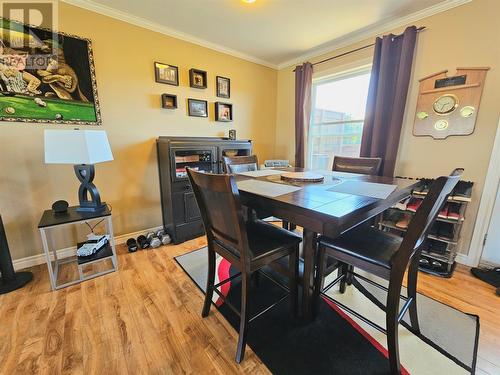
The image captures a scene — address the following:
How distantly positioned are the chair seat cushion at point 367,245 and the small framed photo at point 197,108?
2.26 meters

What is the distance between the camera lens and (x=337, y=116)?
9.75 ft

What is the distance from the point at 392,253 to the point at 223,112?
2.61m

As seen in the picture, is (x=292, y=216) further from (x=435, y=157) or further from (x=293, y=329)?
(x=435, y=157)

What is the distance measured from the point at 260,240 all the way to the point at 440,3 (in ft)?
8.73

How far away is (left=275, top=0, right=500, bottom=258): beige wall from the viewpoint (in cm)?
173

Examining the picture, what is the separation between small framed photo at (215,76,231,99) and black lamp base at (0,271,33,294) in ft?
8.96

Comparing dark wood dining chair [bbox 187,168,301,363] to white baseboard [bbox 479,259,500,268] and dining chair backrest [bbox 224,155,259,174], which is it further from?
white baseboard [bbox 479,259,500,268]

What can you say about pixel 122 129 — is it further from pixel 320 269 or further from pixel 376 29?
pixel 376 29

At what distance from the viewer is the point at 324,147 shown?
318 centimetres

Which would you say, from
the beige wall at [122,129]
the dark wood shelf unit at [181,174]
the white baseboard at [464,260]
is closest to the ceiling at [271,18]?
the beige wall at [122,129]

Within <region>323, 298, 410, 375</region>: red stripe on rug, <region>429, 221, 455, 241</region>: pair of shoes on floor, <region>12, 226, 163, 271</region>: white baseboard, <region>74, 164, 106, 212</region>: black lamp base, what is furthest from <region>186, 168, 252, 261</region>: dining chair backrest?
<region>429, 221, 455, 241</region>: pair of shoes on floor

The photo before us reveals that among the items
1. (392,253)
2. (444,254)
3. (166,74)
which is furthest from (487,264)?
(166,74)

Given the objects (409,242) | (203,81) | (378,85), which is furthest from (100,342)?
(378,85)

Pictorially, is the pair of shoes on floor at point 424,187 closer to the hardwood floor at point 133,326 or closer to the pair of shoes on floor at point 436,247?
the pair of shoes on floor at point 436,247
